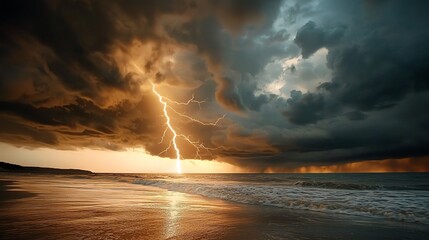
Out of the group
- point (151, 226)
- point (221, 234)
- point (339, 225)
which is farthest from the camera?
point (339, 225)

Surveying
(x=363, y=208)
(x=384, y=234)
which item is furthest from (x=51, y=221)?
(x=363, y=208)

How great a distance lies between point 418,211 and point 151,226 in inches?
398

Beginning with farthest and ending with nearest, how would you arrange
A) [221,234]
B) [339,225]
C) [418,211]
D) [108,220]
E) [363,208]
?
[363,208], [418,211], [339,225], [108,220], [221,234]

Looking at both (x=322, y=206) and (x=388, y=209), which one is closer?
(x=388, y=209)

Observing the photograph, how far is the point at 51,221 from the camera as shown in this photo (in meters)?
6.62

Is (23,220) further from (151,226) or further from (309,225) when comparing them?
(309,225)

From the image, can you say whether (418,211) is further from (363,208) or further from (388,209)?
(363,208)

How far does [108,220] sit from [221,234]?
9.82 feet

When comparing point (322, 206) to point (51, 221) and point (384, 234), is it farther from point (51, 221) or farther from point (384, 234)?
point (51, 221)

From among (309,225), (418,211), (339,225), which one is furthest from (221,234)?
(418,211)

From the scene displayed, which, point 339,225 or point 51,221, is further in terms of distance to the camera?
point 339,225

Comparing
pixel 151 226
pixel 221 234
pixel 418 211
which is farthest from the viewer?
pixel 418 211

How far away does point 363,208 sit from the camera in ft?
37.3

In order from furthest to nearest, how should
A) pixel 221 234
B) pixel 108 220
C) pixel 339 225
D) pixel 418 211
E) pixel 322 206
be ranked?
pixel 322 206, pixel 418 211, pixel 339 225, pixel 108 220, pixel 221 234
